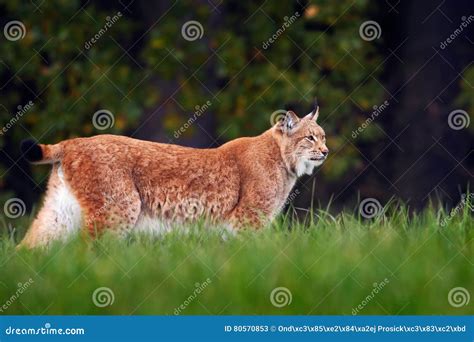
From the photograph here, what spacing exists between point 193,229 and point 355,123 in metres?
7.78

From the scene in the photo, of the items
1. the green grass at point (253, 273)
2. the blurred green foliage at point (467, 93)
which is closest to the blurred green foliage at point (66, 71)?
A: the blurred green foliage at point (467, 93)

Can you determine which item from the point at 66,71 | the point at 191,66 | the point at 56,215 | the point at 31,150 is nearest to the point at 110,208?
the point at 56,215

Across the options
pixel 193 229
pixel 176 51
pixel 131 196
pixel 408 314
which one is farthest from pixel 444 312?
pixel 176 51

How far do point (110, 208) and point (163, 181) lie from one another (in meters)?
0.64

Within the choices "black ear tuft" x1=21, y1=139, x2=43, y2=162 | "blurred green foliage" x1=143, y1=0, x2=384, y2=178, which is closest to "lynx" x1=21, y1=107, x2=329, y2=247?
"black ear tuft" x1=21, y1=139, x2=43, y2=162

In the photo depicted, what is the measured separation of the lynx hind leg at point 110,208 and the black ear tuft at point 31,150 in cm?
50

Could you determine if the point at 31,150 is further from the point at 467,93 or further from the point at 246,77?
the point at 467,93

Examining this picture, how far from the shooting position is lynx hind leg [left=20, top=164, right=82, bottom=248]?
372 inches

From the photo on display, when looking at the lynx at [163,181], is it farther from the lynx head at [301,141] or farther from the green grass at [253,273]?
the green grass at [253,273]

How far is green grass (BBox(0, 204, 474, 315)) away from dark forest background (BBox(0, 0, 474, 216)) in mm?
5671

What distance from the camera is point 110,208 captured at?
9.38 m

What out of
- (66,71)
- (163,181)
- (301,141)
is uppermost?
(301,141)

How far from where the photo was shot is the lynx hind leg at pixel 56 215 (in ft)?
31.0

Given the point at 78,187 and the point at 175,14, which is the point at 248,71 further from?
the point at 78,187
